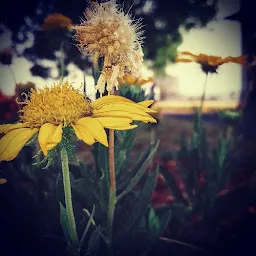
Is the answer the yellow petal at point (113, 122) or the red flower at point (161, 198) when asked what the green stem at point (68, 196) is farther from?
the red flower at point (161, 198)

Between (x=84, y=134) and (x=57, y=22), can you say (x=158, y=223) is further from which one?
(x=57, y=22)

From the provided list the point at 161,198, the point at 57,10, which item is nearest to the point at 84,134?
the point at 161,198

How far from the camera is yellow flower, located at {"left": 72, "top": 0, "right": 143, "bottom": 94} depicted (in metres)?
0.40

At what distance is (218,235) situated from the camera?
703 mm

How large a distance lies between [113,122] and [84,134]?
0.13 feet

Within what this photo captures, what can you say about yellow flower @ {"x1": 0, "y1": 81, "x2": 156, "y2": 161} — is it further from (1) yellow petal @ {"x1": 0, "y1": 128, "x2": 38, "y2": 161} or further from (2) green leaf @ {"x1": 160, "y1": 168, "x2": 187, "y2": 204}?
(2) green leaf @ {"x1": 160, "y1": 168, "x2": 187, "y2": 204}

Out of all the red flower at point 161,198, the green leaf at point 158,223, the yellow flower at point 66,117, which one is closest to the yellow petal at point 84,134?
the yellow flower at point 66,117

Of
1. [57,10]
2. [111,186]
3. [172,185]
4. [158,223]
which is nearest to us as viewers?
[111,186]

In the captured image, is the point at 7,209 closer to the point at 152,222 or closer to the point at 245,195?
the point at 152,222

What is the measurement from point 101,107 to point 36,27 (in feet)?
1.91

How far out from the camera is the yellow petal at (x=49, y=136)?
0.30 m

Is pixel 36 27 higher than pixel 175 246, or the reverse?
pixel 36 27

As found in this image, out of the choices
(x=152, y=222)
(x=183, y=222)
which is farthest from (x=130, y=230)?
(x=183, y=222)

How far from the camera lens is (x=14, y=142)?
0.34 metres
